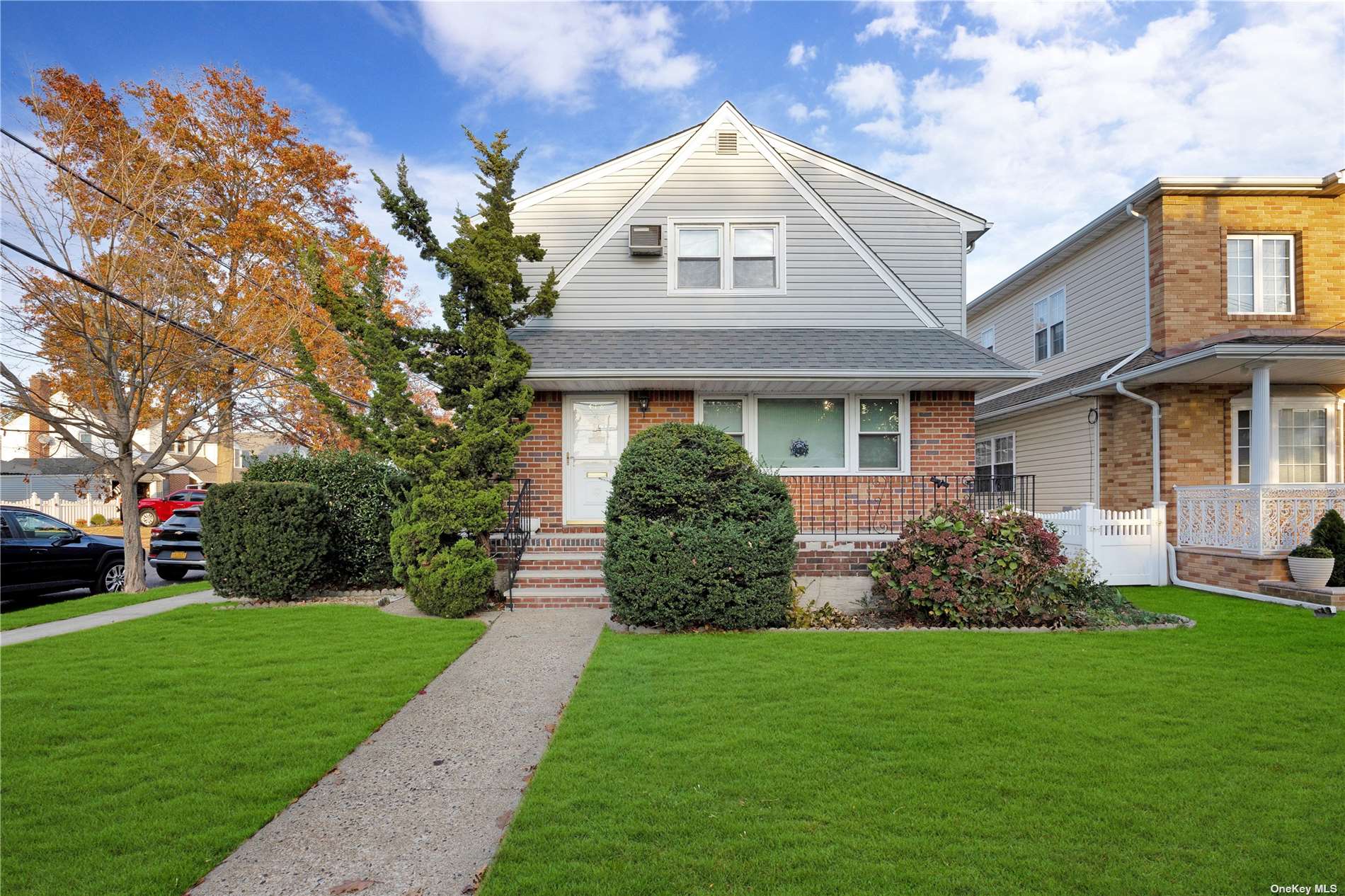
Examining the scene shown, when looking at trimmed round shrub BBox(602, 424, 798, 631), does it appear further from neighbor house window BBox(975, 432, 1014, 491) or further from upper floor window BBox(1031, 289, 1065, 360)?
upper floor window BBox(1031, 289, 1065, 360)

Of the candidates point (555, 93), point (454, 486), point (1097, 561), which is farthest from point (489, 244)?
point (1097, 561)

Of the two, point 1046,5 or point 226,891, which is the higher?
point 1046,5

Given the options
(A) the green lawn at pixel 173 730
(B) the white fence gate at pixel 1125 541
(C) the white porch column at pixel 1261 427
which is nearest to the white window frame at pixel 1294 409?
(C) the white porch column at pixel 1261 427

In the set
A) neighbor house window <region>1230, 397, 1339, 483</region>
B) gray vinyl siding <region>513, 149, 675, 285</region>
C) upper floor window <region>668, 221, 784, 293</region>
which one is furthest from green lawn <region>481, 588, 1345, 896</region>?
gray vinyl siding <region>513, 149, 675, 285</region>

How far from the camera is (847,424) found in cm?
1149

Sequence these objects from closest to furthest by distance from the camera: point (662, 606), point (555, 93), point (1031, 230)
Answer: point (662, 606) < point (555, 93) < point (1031, 230)

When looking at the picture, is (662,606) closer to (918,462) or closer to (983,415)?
(918,462)

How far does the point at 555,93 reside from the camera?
1359 centimetres

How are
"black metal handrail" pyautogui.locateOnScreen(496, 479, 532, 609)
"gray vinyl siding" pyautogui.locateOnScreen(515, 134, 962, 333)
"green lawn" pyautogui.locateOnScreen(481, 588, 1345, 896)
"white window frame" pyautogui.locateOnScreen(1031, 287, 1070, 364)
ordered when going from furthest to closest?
"white window frame" pyautogui.locateOnScreen(1031, 287, 1070, 364) → "gray vinyl siding" pyautogui.locateOnScreen(515, 134, 962, 333) → "black metal handrail" pyautogui.locateOnScreen(496, 479, 532, 609) → "green lawn" pyautogui.locateOnScreen(481, 588, 1345, 896)

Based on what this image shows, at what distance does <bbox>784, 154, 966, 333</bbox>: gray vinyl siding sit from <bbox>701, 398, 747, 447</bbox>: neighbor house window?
12.9 feet

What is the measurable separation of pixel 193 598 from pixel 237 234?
10.9m

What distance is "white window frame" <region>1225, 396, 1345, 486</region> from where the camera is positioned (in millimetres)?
12445

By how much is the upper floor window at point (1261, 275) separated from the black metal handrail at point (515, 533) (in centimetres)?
1324

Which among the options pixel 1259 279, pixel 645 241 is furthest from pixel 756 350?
pixel 1259 279
